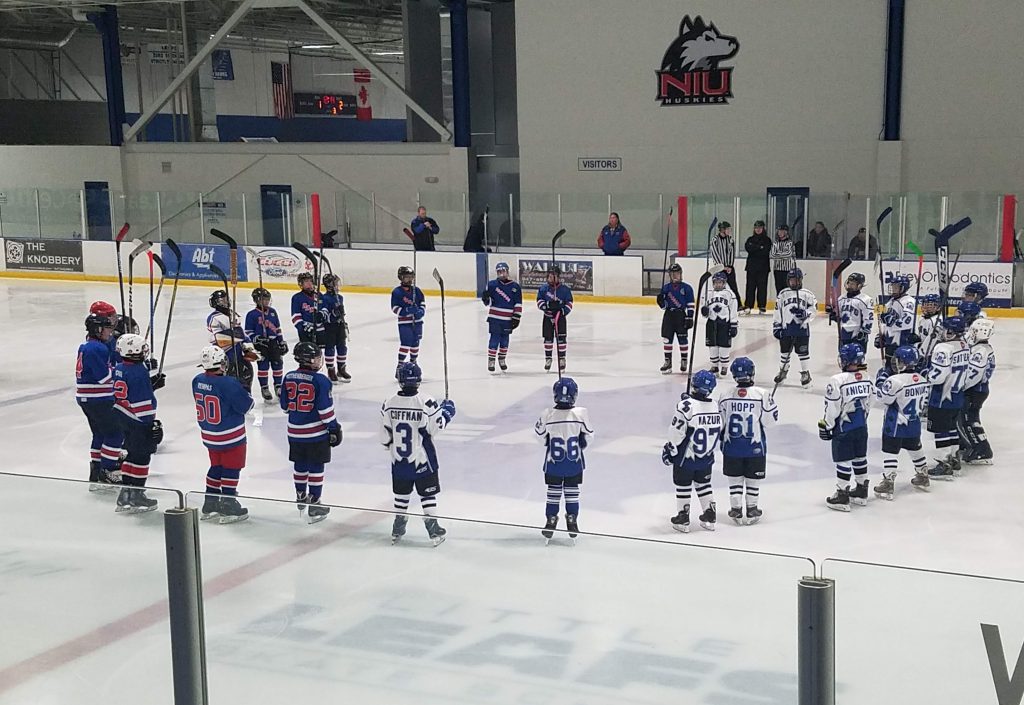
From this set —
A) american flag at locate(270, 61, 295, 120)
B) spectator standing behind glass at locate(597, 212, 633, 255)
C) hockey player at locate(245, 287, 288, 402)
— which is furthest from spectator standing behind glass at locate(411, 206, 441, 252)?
american flag at locate(270, 61, 295, 120)

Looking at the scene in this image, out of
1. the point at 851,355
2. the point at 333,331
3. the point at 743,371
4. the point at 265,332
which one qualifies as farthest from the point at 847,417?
the point at 333,331

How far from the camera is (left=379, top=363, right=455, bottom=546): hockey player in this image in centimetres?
779

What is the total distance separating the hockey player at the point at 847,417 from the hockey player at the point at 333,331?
6.46 metres

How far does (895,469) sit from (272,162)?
2107cm

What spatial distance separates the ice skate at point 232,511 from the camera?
363 centimetres

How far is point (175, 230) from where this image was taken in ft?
82.5

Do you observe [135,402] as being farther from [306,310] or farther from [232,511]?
[232,511]

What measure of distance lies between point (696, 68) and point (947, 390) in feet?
49.4

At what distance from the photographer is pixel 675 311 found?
46.7 feet

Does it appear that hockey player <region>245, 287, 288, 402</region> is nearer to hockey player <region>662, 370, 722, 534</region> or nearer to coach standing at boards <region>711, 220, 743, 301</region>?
hockey player <region>662, 370, 722, 534</region>

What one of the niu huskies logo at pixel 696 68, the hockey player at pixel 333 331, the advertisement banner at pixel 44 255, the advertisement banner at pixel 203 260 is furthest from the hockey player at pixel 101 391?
the advertisement banner at pixel 44 255

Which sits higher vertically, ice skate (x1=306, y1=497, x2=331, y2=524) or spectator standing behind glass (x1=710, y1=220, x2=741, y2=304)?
spectator standing behind glass (x1=710, y1=220, x2=741, y2=304)

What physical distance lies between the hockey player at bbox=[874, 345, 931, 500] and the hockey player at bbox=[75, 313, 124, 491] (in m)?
5.82

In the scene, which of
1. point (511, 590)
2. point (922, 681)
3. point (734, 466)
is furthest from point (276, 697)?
point (734, 466)
